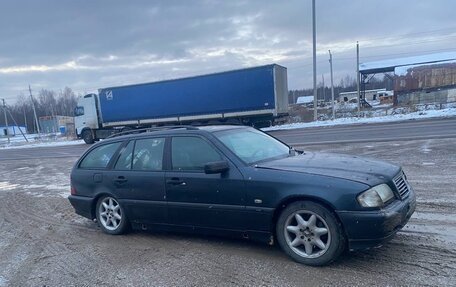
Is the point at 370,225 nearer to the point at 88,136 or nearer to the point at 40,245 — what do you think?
the point at 40,245

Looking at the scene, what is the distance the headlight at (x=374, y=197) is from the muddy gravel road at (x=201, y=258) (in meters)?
0.66

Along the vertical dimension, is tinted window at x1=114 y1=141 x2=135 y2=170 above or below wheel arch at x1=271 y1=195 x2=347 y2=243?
above

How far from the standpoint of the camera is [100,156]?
20.6 ft

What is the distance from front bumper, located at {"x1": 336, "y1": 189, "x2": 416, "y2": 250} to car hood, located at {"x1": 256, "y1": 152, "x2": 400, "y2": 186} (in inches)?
12.4

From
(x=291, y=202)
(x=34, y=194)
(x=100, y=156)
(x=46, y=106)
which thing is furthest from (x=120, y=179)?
(x=46, y=106)

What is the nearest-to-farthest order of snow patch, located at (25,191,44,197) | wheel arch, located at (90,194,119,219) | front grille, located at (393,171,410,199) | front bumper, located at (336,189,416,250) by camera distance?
front bumper, located at (336,189,416,250)
front grille, located at (393,171,410,199)
wheel arch, located at (90,194,119,219)
snow patch, located at (25,191,44,197)

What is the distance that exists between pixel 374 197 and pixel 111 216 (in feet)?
12.5

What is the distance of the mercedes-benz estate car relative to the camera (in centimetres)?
403

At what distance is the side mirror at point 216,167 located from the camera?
4617 mm

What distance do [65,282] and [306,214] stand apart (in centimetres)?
268

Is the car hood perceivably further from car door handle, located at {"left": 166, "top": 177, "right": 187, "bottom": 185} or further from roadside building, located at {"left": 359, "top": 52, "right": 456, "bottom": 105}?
roadside building, located at {"left": 359, "top": 52, "right": 456, "bottom": 105}

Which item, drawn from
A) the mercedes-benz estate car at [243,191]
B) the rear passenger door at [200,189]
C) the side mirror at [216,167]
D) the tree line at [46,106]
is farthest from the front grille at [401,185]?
the tree line at [46,106]

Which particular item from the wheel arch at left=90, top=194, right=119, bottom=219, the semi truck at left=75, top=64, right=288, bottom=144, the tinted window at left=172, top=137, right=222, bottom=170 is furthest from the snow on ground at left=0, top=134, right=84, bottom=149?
the tinted window at left=172, top=137, right=222, bottom=170

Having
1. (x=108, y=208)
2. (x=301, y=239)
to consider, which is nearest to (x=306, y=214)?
(x=301, y=239)
